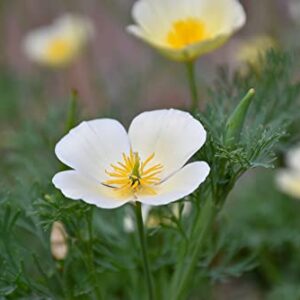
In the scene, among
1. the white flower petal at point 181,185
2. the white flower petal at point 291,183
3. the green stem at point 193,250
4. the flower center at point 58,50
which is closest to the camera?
the white flower petal at point 181,185

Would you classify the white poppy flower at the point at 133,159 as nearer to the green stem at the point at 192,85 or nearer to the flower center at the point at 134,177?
the flower center at the point at 134,177

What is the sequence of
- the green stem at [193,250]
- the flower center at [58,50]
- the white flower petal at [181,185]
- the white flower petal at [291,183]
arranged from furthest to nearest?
the flower center at [58,50] < the white flower petal at [291,183] < the green stem at [193,250] < the white flower petal at [181,185]

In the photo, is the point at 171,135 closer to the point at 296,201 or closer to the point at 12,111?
the point at 296,201

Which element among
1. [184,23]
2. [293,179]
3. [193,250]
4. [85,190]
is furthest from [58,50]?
[85,190]

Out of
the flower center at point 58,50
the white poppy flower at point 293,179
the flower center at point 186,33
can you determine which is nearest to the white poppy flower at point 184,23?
the flower center at point 186,33

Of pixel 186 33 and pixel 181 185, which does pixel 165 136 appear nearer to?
pixel 181 185

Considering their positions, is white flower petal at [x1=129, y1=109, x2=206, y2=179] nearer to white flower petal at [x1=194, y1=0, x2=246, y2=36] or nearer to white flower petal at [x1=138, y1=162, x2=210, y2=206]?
white flower petal at [x1=138, y1=162, x2=210, y2=206]

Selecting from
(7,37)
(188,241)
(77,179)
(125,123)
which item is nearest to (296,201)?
(125,123)
